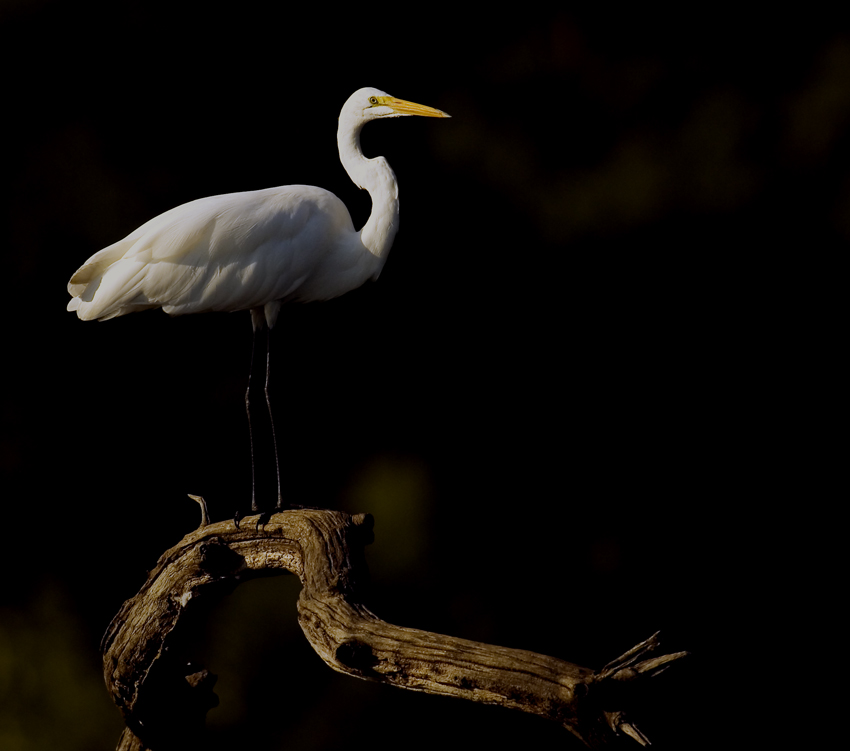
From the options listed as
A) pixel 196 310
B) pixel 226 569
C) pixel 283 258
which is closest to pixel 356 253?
pixel 283 258

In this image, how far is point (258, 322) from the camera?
76.5 inches

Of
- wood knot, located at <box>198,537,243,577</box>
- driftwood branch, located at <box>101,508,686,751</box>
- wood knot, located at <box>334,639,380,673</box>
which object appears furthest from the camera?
wood knot, located at <box>198,537,243,577</box>

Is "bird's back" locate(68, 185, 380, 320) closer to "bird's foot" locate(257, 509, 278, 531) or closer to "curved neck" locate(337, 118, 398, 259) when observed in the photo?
"curved neck" locate(337, 118, 398, 259)

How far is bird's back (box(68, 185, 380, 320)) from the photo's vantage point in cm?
172

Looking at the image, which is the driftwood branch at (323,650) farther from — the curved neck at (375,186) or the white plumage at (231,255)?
the curved neck at (375,186)

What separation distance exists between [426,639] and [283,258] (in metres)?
0.82

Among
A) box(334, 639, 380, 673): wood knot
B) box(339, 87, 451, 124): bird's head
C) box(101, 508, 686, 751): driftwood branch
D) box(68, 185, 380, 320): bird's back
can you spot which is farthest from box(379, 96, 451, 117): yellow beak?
box(334, 639, 380, 673): wood knot

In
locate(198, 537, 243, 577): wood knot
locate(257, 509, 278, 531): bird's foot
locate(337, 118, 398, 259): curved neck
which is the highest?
locate(337, 118, 398, 259): curved neck

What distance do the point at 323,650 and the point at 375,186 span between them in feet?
3.04

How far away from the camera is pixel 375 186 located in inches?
74.5

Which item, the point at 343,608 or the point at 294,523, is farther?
the point at 294,523

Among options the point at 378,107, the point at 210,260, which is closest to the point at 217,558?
the point at 210,260

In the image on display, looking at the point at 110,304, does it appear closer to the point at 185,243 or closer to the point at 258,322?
the point at 185,243

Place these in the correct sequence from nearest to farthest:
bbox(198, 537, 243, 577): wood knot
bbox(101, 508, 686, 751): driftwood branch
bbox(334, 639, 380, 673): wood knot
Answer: bbox(101, 508, 686, 751): driftwood branch
bbox(334, 639, 380, 673): wood knot
bbox(198, 537, 243, 577): wood knot
